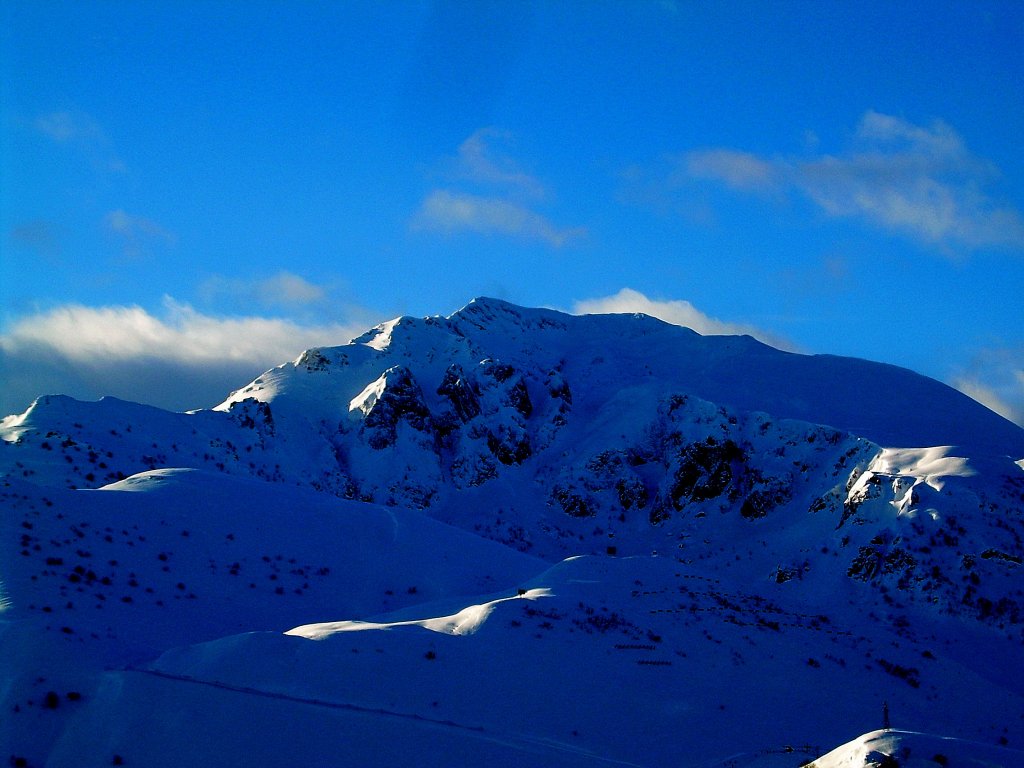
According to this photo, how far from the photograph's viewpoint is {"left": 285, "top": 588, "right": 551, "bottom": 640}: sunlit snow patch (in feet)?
56.0

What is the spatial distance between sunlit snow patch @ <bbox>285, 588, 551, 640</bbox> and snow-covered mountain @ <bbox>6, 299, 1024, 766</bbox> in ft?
0.39

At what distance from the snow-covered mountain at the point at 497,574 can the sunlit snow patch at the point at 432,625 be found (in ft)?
0.39

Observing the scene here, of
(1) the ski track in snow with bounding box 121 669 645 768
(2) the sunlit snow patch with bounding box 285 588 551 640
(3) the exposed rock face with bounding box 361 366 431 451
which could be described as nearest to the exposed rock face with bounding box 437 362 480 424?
(3) the exposed rock face with bounding box 361 366 431 451

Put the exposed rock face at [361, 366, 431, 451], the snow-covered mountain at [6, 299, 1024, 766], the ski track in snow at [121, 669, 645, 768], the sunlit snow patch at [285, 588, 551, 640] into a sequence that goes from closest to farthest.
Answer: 1. the ski track in snow at [121, 669, 645, 768]
2. the snow-covered mountain at [6, 299, 1024, 766]
3. the sunlit snow patch at [285, 588, 551, 640]
4. the exposed rock face at [361, 366, 431, 451]

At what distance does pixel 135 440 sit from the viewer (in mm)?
38938

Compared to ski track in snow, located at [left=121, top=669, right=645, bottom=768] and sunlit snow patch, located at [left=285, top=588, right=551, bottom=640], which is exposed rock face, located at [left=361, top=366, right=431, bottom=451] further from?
ski track in snow, located at [left=121, top=669, right=645, bottom=768]

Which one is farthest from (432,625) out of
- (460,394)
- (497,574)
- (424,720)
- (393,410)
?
(460,394)

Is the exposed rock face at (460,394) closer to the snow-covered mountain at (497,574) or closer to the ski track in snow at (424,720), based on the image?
the snow-covered mountain at (497,574)

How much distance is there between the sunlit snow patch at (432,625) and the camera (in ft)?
56.0

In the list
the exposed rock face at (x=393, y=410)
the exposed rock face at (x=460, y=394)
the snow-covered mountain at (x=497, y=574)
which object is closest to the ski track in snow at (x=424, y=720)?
the snow-covered mountain at (x=497, y=574)

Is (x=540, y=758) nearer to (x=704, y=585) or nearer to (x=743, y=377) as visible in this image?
(x=704, y=585)

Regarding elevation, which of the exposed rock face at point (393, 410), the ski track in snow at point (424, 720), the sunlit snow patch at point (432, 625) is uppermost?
the exposed rock face at point (393, 410)

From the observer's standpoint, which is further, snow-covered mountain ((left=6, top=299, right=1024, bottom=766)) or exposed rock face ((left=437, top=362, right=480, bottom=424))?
exposed rock face ((left=437, top=362, right=480, bottom=424))

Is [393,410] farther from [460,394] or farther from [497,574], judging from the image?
[497,574]
